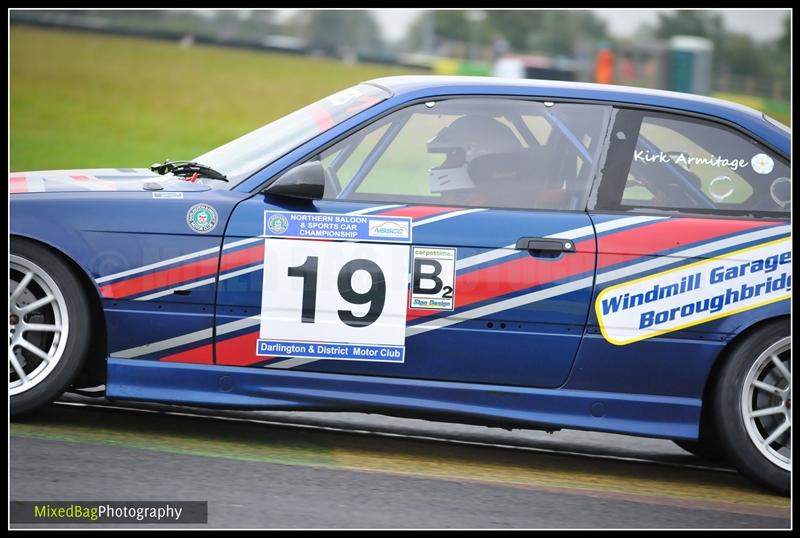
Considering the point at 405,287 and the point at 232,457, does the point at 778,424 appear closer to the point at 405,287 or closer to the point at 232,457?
the point at 405,287

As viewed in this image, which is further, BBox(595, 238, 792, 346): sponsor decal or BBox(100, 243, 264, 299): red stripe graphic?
BBox(595, 238, 792, 346): sponsor decal

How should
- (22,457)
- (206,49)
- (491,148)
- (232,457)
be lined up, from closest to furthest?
(22,457), (232,457), (491,148), (206,49)

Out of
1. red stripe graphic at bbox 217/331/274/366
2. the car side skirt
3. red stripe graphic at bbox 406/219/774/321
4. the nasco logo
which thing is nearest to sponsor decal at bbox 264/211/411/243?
the nasco logo

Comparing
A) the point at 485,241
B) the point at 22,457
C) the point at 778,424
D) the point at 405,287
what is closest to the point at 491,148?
the point at 485,241

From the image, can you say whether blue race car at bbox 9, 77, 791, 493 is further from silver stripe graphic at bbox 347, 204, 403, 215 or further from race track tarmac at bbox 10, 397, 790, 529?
race track tarmac at bbox 10, 397, 790, 529

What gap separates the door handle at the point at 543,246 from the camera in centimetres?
471

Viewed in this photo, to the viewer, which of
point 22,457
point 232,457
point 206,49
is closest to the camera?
point 22,457

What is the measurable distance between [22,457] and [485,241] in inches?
82.4

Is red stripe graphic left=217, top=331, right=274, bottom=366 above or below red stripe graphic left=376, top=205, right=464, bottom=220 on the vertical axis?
below

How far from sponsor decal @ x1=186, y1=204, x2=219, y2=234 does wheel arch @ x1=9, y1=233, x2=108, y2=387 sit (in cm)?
49

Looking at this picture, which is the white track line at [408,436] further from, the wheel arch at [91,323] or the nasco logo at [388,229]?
the nasco logo at [388,229]

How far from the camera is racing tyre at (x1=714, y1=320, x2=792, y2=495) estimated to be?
4.79 meters

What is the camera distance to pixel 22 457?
4234mm

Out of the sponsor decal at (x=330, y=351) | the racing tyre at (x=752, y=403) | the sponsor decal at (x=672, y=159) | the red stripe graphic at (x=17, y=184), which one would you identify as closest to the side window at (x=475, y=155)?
the sponsor decal at (x=672, y=159)
